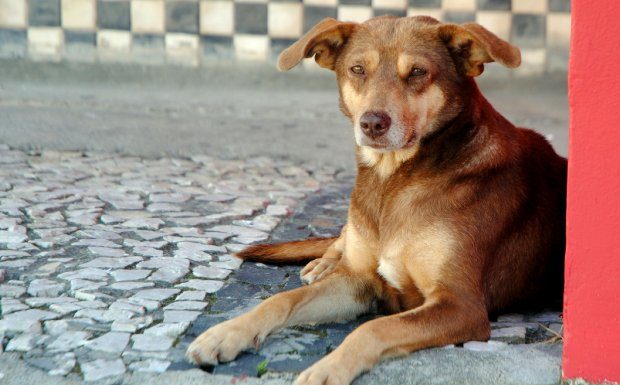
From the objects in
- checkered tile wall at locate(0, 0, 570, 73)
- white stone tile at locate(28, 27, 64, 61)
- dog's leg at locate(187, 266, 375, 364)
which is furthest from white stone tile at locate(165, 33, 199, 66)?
dog's leg at locate(187, 266, 375, 364)

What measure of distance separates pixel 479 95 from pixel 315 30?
65 cm

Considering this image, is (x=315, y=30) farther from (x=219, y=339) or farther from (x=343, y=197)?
(x=343, y=197)

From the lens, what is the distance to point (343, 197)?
5.47 m

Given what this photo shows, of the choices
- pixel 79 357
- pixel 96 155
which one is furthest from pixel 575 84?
pixel 96 155

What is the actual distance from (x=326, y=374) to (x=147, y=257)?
4.87ft

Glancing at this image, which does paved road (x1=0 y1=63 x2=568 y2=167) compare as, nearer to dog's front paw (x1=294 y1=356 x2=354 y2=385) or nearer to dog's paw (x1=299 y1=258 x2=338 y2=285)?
dog's paw (x1=299 y1=258 x2=338 y2=285)

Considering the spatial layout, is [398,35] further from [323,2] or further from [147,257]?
[323,2]

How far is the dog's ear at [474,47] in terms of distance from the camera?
10.7 feet

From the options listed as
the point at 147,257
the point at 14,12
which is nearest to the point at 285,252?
the point at 147,257

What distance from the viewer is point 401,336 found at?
10.1ft

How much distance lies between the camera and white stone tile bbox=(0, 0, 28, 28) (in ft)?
23.4

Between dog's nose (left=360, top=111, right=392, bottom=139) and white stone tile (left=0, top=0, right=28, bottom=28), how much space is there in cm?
449

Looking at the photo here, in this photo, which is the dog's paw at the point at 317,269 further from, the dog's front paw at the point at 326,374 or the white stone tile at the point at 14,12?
the white stone tile at the point at 14,12

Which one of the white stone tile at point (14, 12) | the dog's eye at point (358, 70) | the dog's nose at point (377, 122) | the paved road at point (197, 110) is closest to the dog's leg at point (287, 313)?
the dog's nose at point (377, 122)
